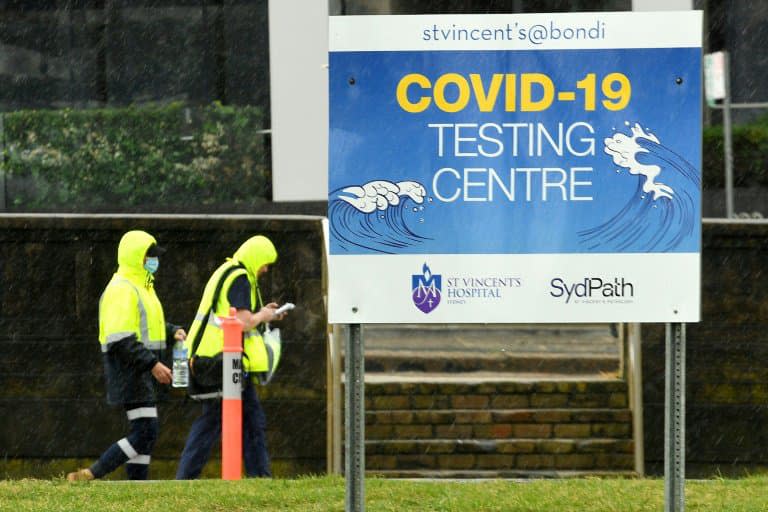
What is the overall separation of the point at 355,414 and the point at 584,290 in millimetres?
1009

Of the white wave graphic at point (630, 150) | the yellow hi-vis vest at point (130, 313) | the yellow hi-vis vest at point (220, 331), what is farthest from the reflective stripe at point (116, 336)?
the white wave graphic at point (630, 150)

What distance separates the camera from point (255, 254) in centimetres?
1062

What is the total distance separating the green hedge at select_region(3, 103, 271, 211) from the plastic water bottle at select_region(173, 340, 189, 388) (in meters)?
4.44

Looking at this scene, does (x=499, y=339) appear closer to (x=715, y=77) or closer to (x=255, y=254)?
(x=255, y=254)

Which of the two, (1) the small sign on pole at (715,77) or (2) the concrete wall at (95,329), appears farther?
(1) the small sign on pole at (715,77)

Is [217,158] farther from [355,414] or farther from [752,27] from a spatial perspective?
[355,414]

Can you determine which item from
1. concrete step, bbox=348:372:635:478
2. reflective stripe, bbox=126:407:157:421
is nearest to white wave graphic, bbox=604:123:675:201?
reflective stripe, bbox=126:407:157:421

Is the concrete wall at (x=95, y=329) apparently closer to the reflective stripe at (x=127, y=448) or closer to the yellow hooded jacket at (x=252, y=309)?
the yellow hooded jacket at (x=252, y=309)

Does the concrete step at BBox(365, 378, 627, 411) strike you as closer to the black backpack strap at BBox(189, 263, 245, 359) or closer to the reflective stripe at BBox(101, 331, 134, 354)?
the black backpack strap at BBox(189, 263, 245, 359)

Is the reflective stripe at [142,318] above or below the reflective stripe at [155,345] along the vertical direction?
above

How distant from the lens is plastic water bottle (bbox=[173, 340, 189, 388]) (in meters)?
10.9

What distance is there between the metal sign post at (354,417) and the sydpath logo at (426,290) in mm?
258

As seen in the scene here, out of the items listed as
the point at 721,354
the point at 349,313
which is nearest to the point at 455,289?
the point at 349,313

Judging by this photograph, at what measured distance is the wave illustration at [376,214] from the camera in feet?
18.6
